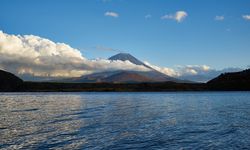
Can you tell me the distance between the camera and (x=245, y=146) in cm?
3102

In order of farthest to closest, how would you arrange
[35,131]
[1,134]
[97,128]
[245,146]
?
1. [97,128]
2. [35,131]
3. [1,134]
4. [245,146]

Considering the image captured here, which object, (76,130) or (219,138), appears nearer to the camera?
(219,138)

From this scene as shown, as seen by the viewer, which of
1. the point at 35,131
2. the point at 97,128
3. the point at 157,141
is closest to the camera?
the point at 157,141

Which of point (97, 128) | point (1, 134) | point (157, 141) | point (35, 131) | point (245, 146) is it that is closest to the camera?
point (245, 146)

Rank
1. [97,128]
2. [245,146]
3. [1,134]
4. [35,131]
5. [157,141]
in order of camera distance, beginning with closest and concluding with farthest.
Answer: [245,146] → [157,141] → [1,134] → [35,131] → [97,128]

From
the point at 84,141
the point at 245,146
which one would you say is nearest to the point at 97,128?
the point at 84,141

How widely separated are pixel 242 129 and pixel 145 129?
11964 mm

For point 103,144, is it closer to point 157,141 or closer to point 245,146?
point 157,141

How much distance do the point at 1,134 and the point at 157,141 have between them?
703 inches

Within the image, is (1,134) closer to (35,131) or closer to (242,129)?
(35,131)

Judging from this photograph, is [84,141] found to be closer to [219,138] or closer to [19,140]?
[19,140]

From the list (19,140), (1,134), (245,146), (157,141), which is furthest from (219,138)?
(1,134)

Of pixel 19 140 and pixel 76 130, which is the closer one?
pixel 19 140

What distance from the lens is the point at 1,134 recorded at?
38312 millimetres
